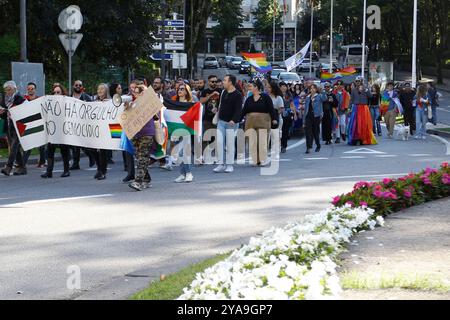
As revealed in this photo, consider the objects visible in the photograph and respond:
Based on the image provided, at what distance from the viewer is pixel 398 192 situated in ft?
37.1

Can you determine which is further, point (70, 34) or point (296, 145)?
point (296, 145)

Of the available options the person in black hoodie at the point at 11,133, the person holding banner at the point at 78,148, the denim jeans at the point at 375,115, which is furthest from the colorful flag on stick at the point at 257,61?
the person in black hoodie at the point at 11,133

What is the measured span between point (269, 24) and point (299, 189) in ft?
455

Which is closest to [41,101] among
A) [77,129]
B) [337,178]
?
[77,129]

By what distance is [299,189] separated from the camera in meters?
14.5

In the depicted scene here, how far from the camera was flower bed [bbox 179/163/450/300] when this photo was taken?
623 centimetres

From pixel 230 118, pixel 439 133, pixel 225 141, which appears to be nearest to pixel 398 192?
pixel 230 118

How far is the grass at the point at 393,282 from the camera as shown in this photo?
6801mm

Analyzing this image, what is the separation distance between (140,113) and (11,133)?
4.24 meters

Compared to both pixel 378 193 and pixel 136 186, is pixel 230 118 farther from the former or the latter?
pixel 378 193

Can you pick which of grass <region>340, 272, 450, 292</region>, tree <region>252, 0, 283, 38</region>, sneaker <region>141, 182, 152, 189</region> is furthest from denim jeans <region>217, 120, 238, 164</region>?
tree <region>252, 0, 283, 38</region>

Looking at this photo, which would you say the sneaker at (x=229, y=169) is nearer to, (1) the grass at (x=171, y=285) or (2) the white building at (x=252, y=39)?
(1) the grass at (x=171, y=285)

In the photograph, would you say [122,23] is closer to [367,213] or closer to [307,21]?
[367,213]

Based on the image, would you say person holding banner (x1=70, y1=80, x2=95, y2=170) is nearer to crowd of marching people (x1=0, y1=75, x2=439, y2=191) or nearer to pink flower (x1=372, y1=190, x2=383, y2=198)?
crowd of marching people (x1=0, y1=75, x2=439, y2=191)
